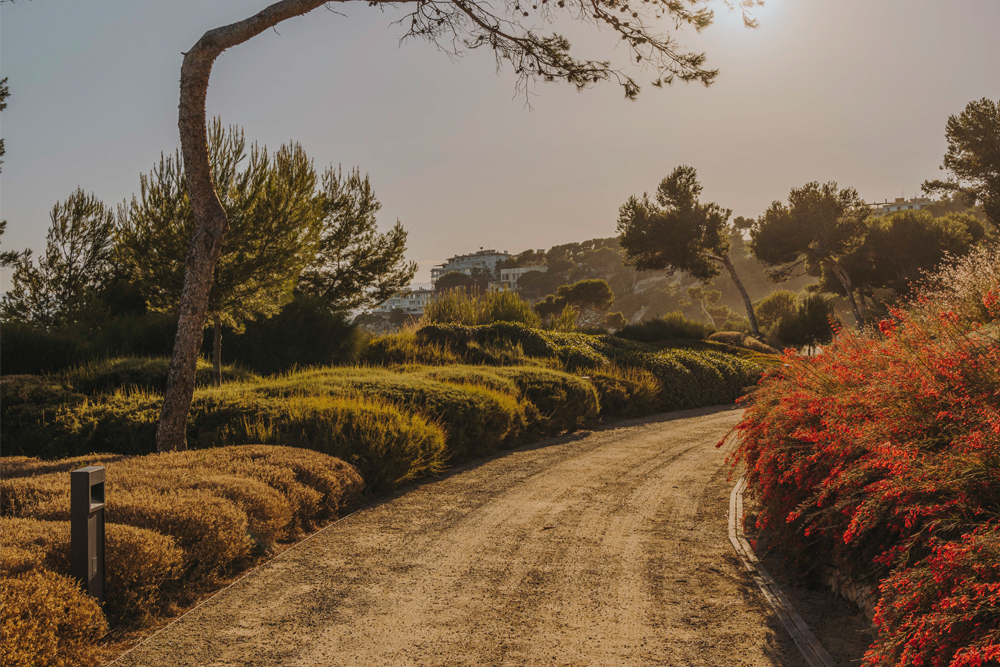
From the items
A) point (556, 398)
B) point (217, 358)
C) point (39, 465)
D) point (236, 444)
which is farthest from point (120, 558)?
point (217, 358)

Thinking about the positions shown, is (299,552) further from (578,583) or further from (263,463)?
(578,583)

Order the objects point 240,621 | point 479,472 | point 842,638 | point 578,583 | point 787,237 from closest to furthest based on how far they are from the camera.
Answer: point 842,638 < point 240,621 < point 578,583 < point 479,472 < point 787,237

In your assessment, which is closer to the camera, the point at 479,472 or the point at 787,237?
the point at 479,472

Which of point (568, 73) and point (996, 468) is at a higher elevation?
point (568, 73)

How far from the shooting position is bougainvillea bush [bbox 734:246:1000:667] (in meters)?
2.54

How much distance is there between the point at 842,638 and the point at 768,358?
10.9 ft

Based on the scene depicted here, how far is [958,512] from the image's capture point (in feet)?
9.86

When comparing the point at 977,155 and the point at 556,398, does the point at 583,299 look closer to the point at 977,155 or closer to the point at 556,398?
the point at 977,155

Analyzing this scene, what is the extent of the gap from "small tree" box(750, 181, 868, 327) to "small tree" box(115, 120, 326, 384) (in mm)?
31000

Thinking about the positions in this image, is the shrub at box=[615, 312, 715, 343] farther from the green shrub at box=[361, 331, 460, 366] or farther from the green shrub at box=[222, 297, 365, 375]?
the green shrub at box=[222, 297, 365, 375]

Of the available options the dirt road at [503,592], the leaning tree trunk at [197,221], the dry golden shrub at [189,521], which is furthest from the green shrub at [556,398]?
the dry golden shrub at [189,521]

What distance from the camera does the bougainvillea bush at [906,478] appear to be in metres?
2.54

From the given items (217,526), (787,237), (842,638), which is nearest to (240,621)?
(217,526)

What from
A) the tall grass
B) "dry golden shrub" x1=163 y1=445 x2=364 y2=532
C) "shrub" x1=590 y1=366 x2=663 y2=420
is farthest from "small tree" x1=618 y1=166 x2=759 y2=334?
"dry golden shrub" x1=163 y1=445 x2=364 y2=532
